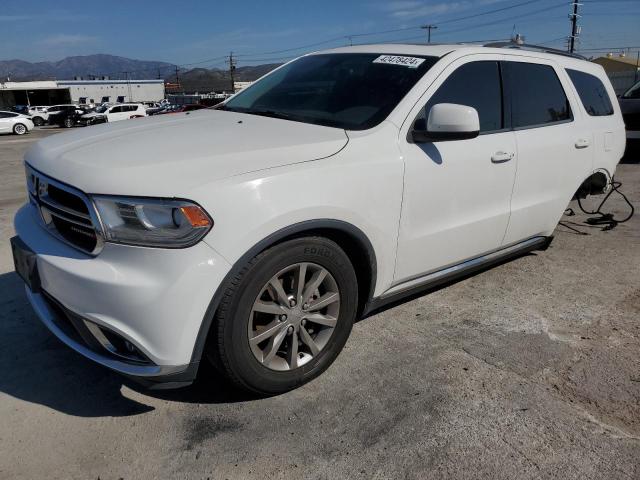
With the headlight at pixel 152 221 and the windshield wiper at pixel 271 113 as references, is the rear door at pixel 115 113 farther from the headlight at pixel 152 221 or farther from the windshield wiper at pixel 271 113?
the headlight at pixel 152 221

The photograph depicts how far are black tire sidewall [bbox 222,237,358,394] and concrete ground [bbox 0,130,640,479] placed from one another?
0.14m

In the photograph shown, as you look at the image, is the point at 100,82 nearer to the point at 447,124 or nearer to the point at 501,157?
the point at 501,157

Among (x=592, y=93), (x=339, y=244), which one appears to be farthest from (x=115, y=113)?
(x=339, y=244)

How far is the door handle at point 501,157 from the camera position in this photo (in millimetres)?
3316

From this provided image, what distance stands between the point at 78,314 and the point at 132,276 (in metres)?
0.36

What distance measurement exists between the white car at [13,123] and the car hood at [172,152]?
28.8m

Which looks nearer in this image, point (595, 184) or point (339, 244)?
point (339, 244)

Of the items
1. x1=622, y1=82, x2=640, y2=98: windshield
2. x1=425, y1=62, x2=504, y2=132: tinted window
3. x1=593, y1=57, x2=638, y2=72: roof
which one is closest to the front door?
x1=425, y1=62, x2=504, y2=132: tinted window

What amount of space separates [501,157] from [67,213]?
8.50 feet

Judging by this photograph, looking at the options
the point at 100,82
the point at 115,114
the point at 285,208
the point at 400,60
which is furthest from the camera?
the point at 100,82

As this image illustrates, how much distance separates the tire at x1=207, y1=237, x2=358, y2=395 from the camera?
2.27 metres

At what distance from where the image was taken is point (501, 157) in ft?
11.0

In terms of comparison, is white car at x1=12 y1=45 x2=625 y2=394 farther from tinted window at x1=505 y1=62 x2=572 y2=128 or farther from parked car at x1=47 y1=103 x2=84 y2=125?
parked car at x1=47 y1=103 x2=84 y2=125

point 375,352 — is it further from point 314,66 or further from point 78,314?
point 314,66
